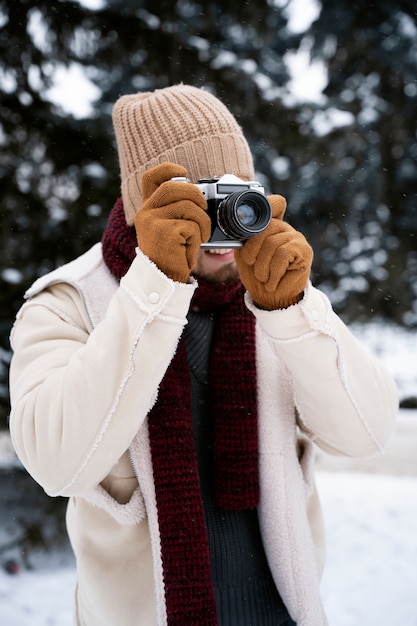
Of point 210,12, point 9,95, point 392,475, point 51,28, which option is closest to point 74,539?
point 9,95

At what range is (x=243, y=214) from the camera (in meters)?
1.06

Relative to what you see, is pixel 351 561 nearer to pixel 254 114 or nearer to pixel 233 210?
pixel 254 114

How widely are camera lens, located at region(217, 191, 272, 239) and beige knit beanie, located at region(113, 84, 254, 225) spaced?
0.25 m

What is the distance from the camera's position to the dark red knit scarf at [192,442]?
3.61ft

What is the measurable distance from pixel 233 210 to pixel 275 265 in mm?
120

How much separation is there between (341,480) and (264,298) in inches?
117

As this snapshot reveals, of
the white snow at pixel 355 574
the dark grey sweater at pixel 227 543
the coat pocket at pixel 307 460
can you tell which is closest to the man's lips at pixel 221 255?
the dark grey sweater at pixel 227 543

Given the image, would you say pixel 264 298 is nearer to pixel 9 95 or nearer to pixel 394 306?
pixel 9 95

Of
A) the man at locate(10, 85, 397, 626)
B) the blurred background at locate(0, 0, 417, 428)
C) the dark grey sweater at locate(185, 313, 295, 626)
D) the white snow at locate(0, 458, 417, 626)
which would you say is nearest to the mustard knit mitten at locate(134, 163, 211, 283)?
the man at locate(10, 85, 397, 626)

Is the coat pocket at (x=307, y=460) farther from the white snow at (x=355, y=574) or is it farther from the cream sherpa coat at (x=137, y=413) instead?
the white snow at (x=355, y=574)

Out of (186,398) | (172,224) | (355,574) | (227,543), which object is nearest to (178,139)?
(172,224)

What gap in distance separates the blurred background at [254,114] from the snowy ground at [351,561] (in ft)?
2.27

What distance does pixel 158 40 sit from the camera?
2787mm

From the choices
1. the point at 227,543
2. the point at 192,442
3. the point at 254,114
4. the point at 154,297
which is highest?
the point at 154,297
